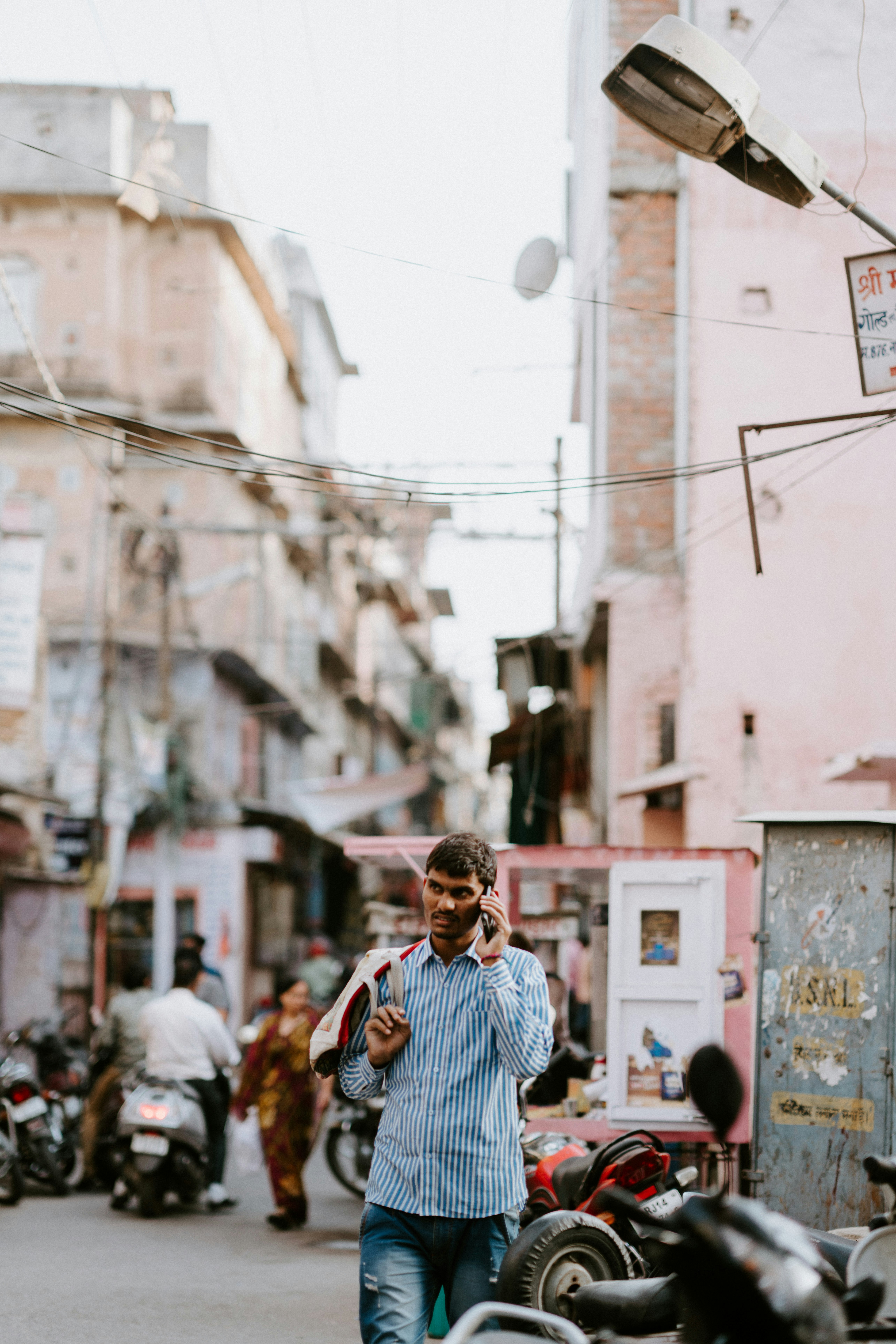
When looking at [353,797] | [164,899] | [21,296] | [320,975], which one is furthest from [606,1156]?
[21,296]

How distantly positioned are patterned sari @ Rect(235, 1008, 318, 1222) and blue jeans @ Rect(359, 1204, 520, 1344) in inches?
268

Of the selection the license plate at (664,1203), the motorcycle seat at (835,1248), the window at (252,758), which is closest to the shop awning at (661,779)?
the license plate at (664,1203)

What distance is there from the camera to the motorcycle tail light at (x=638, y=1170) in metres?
6.70

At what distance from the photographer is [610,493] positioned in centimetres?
1580

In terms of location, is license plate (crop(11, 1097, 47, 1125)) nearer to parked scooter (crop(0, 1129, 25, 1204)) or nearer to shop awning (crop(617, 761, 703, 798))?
parked scooter (crop(0, 1129, 25, 1204))

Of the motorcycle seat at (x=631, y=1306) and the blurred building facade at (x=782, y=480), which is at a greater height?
the blurred building facade at (x=782, y=480)

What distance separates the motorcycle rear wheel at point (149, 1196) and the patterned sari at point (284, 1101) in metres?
0.76

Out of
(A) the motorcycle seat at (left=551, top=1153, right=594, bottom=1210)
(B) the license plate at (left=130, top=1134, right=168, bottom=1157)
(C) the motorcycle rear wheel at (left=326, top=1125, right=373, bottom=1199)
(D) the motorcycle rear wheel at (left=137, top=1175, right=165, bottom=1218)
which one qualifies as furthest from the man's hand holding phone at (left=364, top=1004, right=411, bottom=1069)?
(C) the motorcycle rear wheel at (left=326, top=1125, right=373, bottom=1199)

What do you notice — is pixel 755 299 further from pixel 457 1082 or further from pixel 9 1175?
pixel 457 1082

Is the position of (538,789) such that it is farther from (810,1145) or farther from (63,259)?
(810,1145)

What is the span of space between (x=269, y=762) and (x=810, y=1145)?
26.3 metres

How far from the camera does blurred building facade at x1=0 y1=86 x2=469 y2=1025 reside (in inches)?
867

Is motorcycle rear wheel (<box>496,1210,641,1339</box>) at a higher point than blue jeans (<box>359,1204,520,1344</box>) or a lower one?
lower

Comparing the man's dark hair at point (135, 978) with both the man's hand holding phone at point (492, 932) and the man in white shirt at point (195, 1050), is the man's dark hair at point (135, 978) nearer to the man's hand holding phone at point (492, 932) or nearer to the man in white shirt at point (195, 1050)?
the man in white shirt at point (195, 1050)
